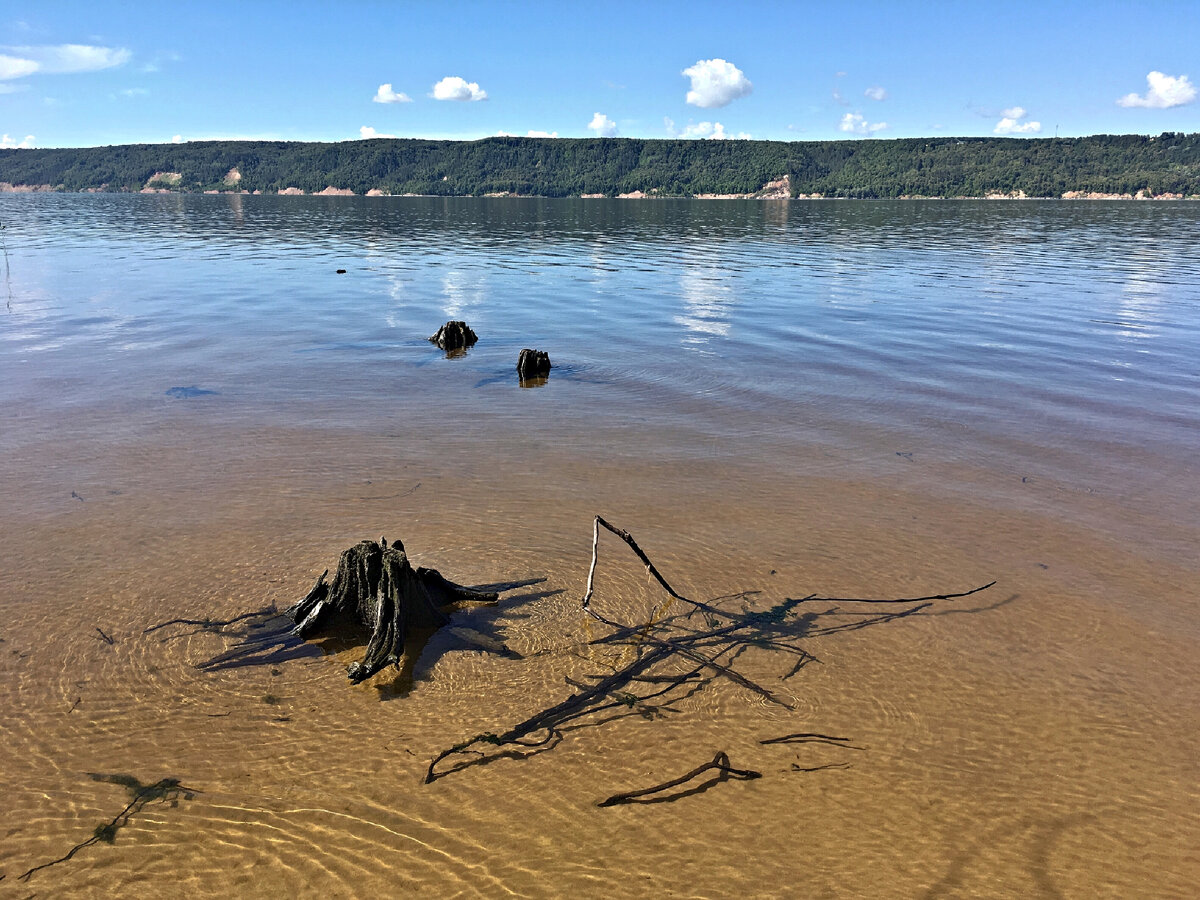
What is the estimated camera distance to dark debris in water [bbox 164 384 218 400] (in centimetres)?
1278

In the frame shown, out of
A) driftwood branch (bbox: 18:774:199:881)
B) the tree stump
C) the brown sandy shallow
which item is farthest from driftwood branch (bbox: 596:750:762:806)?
driftwood branch (bbox: 18:774:199:881)

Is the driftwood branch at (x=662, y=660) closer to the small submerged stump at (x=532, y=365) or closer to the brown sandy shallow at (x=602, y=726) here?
the brown sandy shallow at (x=602, y=726)

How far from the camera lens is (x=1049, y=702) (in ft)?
17.7

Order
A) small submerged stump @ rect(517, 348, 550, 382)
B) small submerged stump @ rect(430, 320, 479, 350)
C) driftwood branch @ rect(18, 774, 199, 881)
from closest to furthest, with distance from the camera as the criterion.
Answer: driftwood branch @ rect(18, 774, 199, 881) < small submerged stump @ rect(517, 348, 550, 382) < small submerged stump @ rect(430, 320, 479, 350)

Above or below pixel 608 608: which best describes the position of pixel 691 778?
below

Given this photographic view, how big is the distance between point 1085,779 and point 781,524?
12.8 ft

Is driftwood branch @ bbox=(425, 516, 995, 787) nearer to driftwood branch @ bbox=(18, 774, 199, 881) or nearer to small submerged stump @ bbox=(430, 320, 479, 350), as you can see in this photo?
driftwood branch @ bbox=(18, 774, 199, 881)

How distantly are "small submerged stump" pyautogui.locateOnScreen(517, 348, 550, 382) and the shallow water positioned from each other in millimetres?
361

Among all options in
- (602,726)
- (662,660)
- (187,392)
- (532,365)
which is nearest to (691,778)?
(602,726)

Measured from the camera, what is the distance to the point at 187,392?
13.0 metres

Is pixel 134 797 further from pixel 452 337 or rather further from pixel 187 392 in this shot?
pixel 452 337

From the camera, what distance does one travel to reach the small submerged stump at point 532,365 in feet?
48.9

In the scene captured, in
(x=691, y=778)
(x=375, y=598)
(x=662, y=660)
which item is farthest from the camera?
(x=375, y=598)

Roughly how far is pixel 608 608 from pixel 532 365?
9.09 meters
